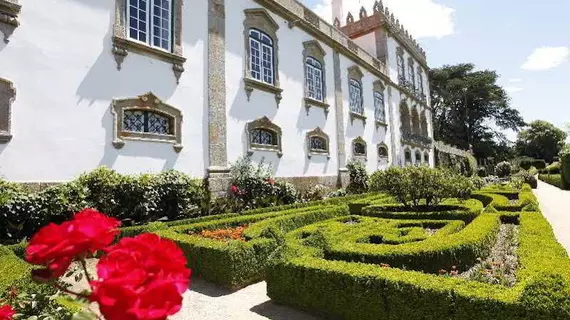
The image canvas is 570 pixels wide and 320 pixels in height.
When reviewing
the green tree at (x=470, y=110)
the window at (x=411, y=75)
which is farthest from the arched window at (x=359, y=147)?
the green tree at (x=470, y=110)

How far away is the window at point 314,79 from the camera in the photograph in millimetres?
16639

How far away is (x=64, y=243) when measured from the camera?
40.2 inches

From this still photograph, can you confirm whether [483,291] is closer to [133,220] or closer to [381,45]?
[133,220]

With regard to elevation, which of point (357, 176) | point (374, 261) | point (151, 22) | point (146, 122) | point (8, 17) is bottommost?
point (374, 261)

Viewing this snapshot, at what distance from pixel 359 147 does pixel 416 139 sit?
11026mm

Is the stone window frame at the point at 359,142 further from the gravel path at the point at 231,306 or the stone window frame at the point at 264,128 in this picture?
the gravel path at the point at 231,306

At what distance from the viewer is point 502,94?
50938 millimetres

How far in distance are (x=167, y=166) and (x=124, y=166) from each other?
49.1 inches

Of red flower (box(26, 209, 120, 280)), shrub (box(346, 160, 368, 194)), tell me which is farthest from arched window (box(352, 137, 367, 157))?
red flower (box(26, 209, 120, 280))

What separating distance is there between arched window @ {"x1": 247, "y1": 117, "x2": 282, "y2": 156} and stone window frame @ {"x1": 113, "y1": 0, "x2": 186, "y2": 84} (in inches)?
136

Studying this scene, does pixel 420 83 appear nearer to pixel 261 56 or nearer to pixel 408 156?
pixel 408 156

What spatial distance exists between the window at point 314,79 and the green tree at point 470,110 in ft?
130

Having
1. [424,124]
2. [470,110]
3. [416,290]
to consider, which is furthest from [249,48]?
[470,110]

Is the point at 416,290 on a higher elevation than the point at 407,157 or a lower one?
lower
